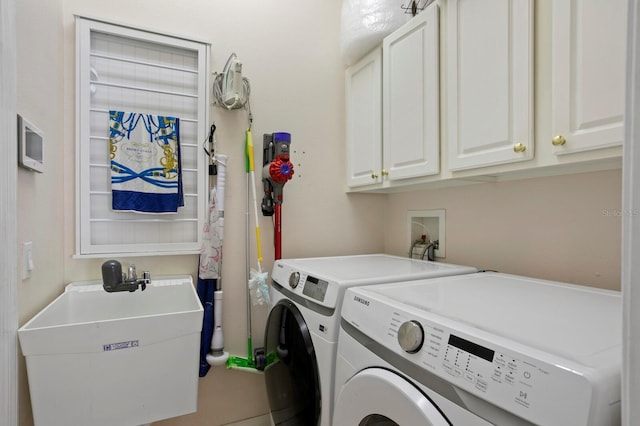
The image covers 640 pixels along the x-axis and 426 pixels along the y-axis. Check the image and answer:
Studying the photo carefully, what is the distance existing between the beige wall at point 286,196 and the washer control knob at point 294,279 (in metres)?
0.50

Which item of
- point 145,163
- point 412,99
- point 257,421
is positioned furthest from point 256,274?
point 412,99

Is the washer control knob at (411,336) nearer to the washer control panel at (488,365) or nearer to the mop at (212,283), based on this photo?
the washer control panel at (488,365)

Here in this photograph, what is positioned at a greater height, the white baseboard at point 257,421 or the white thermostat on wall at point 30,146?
the white thermostat on wall at point 30,146

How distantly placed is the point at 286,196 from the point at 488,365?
1.51 m

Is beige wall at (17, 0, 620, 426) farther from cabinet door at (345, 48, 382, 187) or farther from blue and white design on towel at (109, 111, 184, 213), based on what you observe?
blue and white design on towel at (109, 111, 184, 213)

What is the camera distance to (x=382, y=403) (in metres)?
0.79

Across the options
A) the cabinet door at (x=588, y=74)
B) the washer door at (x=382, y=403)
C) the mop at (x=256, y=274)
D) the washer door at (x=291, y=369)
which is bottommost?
the washer door at (x=291, y=369)

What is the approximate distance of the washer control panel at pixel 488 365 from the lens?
0.51m

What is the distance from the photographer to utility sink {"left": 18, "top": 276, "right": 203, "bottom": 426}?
3.30 feet

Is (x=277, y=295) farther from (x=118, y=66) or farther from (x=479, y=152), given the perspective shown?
(x=118, y=66)

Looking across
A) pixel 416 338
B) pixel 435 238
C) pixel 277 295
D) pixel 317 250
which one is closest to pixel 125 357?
pixel 277 295

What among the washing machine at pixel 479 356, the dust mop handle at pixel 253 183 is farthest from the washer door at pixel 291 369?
the dust mop handle at pixel 253 183

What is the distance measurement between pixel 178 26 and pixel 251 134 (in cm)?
65

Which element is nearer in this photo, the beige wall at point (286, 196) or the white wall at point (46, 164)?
the white wall at point (46, 164)
